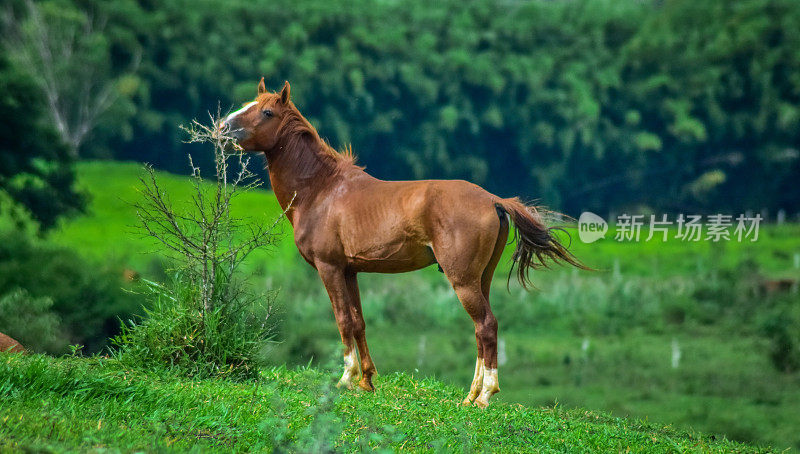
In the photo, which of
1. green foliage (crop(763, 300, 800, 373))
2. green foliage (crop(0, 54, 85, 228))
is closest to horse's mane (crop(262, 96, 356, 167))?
green foliage (crop(0, 54, 85, 228))

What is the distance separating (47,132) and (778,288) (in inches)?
672

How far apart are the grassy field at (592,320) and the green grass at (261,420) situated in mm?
5529

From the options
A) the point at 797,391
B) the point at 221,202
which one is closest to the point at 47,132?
the point at 221,202

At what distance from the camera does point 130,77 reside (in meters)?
29.4

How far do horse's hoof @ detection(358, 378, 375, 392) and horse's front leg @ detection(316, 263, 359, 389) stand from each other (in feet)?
0.27

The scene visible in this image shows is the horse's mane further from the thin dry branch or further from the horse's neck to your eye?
the thin dry branch

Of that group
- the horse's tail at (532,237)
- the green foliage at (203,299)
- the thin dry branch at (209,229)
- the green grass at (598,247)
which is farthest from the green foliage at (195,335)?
the green grass at (598,247)

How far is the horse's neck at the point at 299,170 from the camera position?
749 centimetres

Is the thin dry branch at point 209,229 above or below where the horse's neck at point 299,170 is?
below

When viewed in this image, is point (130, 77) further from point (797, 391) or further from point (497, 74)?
point (797, 391)

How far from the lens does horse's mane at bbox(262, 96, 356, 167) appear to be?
24.6 ft

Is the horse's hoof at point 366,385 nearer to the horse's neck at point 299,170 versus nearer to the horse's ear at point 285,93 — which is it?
the horse's neck at point 299,170

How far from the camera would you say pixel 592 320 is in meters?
18.0

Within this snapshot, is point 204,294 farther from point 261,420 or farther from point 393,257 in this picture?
point 261,420
